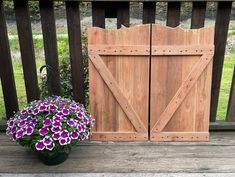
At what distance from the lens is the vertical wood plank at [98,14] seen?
2.84 metres

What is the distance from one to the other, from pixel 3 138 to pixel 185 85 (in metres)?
1.81

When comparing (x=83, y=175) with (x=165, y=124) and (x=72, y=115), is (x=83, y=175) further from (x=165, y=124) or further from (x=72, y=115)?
(x=165, y=124)

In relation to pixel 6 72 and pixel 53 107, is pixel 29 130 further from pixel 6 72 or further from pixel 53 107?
pixel 6 72

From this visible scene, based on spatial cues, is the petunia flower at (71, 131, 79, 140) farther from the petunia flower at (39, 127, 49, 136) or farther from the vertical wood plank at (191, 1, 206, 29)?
the vertical wood plank at (191, 1, 206, 29)

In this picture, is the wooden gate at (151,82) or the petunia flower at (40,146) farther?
the wooden gate at (151,82)

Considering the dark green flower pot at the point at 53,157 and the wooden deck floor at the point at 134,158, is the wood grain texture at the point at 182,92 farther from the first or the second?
the dark green flower pot at the point at 53,157

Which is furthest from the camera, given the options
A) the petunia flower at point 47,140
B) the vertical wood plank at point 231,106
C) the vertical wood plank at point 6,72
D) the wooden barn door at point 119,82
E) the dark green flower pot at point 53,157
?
the vertical wood plank at point 231,106

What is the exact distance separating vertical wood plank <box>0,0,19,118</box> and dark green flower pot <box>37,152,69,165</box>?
0.81 metres

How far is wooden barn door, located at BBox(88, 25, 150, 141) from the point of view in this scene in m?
2.79

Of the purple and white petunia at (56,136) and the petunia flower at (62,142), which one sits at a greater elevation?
the purple and white petunia at (56,136)

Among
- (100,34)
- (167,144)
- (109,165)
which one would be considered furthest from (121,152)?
(100,34)

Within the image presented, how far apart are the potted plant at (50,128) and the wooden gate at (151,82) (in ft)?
1.21

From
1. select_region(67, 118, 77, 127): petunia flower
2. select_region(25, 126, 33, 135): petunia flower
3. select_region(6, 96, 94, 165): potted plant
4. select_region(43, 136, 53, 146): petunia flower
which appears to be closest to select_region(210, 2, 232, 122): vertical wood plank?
select_region(6, 96, 94, 165): potted plant

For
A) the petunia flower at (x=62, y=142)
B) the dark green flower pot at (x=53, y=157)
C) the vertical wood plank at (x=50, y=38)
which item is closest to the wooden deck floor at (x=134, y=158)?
the dark green flower pot at (x=53, y=157)
